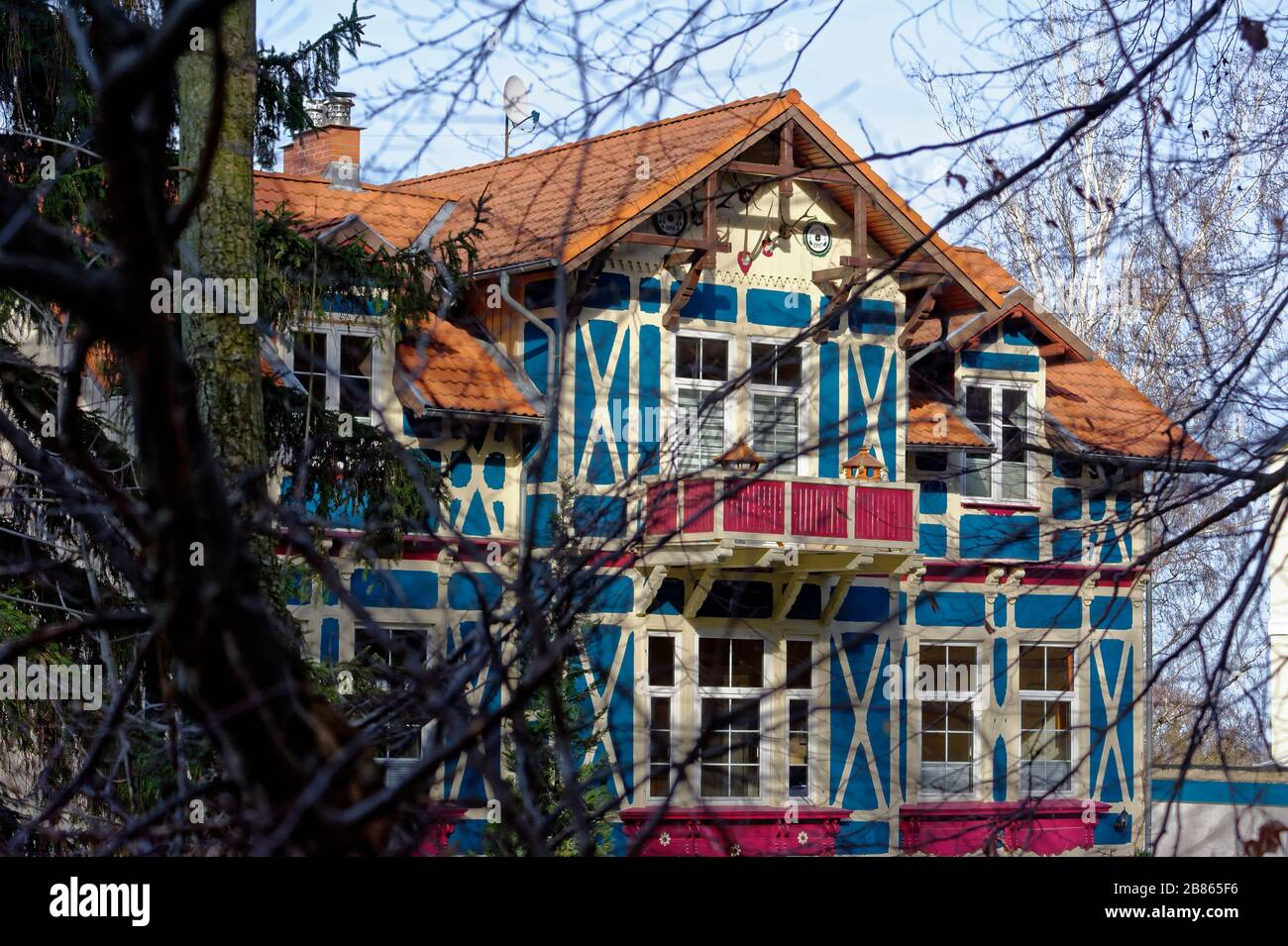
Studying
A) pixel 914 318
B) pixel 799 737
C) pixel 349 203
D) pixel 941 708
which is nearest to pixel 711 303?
pixel 914 318

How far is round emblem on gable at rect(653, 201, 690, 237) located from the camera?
62.2 feet

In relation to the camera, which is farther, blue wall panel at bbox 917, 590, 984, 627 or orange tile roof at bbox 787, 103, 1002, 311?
blue wall panel at bbox 917, 590, 984, 627

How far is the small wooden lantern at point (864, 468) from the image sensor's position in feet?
63.1

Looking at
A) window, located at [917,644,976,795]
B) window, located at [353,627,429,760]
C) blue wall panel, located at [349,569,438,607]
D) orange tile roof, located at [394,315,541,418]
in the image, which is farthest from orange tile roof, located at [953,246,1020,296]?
window, located at [353,627,429,760]

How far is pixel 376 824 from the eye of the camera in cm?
223

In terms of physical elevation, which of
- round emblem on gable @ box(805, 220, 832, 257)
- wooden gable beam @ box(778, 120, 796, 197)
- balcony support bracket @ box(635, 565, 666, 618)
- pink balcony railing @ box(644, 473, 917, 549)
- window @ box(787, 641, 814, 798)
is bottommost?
window @ box(787, 641, 814, 798)

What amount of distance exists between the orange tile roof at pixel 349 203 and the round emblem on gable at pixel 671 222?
236cm

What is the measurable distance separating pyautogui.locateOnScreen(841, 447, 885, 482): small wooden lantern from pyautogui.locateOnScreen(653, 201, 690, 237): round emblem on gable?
313 cm

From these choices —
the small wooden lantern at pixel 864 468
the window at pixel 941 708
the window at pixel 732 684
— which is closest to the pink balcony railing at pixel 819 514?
the small wooden lantern at pixel 864 468

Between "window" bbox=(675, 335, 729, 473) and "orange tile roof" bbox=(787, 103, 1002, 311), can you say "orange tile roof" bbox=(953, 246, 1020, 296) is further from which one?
"window" bbox=(675, 335, 729, 473)

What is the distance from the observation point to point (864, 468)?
19.6 m

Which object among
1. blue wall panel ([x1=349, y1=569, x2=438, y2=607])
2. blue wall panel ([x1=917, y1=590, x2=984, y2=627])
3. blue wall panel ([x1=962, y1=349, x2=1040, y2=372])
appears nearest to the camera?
blue wall panel ([x1=349, y1=569, x2=438, y2=607])

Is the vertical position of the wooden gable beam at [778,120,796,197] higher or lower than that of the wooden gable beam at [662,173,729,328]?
higher

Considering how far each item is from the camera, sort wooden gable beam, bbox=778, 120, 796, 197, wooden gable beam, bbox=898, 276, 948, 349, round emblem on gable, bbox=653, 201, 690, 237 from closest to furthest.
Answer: wooden gable beam, bbox=778, 120, 796, 197 → round emblem on gable, bbox=653, 201, 690, 237 → wooden gable beam, bbox=898, 276, 948, 349
